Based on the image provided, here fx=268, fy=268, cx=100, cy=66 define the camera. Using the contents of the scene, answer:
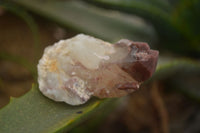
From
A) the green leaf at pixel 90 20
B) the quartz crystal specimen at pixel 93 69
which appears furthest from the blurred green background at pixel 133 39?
the quartz crystal specimen at pixel 93 69

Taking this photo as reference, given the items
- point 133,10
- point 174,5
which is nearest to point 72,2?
point 133,10

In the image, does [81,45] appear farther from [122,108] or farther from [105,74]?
[122,108]

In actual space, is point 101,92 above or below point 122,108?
above

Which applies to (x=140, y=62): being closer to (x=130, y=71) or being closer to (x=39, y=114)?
(x=130, y=71)

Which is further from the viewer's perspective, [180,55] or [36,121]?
[180,55]

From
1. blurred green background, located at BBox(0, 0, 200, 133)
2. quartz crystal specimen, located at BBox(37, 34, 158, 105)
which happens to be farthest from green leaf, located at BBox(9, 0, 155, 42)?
quartz crystal specimen, located at BBox(37, 34, 158, 105)

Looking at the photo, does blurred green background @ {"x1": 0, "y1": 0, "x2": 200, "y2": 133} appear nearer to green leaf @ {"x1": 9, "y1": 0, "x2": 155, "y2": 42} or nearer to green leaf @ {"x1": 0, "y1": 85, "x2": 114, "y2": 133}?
green leaf @ {"x1": 9, "y1": 0, "x2": 155, "y2": 42}

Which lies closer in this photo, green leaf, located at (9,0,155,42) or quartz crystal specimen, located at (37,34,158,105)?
quartz crystal specimen, located at (37,34,158,105)

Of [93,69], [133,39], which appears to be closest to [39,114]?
[93,69]
